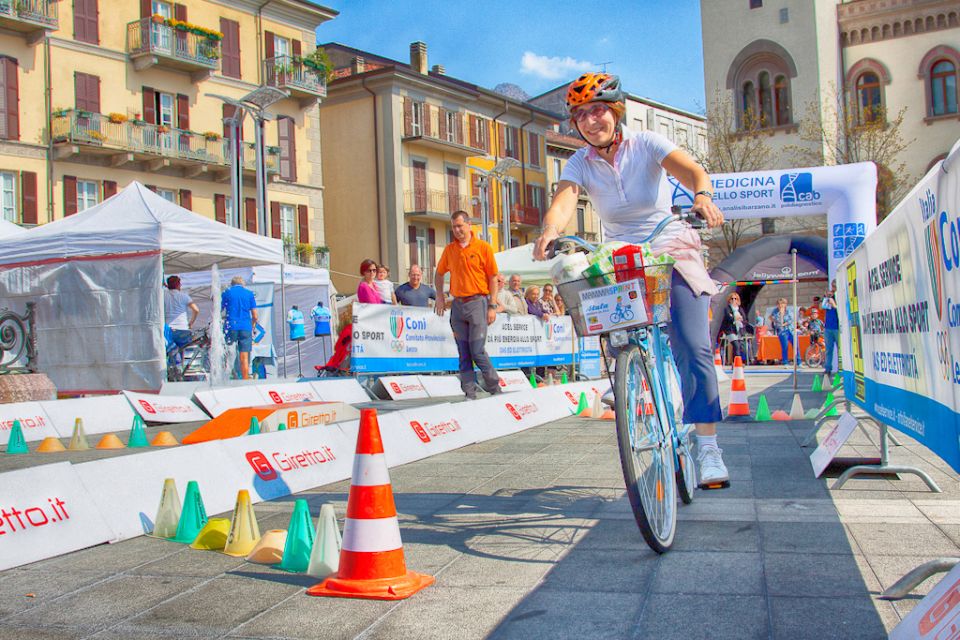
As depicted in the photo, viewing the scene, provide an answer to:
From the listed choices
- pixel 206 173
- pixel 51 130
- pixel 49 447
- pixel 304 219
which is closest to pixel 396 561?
pixel 49 447

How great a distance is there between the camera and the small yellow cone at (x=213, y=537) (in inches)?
185

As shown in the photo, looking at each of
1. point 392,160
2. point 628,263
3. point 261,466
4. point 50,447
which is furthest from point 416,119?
point 628,263

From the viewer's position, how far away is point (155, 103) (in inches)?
1555

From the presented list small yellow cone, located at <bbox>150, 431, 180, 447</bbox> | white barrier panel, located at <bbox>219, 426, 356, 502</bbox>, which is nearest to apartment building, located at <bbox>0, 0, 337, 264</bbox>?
small yellow cone, located at <bbox>150, 431, 180, 447</bbox>

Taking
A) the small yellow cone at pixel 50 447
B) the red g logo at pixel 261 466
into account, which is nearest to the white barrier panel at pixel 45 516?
the red g logo at pixel 261 466

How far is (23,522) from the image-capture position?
468cm

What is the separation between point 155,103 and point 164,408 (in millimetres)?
30365

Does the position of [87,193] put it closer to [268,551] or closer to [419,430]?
[419,430]

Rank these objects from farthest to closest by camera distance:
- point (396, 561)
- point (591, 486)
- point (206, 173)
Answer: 1. point (206, 173)
2. point (591, 486)
3. point (396, 561)

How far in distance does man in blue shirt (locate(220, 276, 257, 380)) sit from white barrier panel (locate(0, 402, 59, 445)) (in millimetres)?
5700

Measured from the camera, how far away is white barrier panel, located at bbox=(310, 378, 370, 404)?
14.4 meters

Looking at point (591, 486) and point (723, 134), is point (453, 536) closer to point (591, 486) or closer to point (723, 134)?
point (591, 486)

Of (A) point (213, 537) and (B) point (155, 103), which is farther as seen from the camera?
(B) point (155, 103)

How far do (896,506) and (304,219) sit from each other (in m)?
42.7
